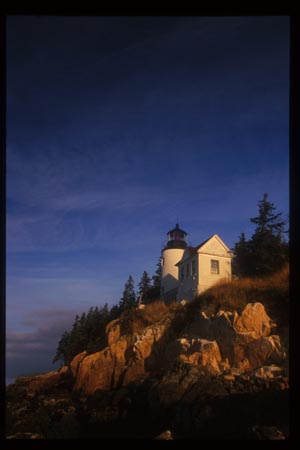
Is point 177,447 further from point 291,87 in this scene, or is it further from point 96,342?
point 96,342

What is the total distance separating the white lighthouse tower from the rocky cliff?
343 centimetres

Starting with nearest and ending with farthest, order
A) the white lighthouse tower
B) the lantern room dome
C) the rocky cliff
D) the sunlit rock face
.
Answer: the rocky cliff < the sunlit rock face < the white lighthouse tower < the lantern room dome

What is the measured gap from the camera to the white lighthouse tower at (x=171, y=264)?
83.3ft

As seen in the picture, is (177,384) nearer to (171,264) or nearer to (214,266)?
(214,266)

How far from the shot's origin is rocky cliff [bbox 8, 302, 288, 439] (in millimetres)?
12836

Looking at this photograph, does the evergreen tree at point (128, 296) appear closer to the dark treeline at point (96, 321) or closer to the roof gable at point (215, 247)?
the dark treeline at point (96, 321)

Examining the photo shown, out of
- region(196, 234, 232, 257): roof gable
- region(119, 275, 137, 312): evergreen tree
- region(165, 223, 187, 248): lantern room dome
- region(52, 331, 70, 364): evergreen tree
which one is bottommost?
region(52, 331, 70, 364): evergreen tree

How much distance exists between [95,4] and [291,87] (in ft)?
2.34

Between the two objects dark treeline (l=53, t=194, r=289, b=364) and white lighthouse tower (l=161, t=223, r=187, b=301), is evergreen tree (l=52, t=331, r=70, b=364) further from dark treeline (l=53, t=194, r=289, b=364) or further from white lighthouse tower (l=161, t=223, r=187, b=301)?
white lighthouse tower (l=161, t=223, r=187, b=301)

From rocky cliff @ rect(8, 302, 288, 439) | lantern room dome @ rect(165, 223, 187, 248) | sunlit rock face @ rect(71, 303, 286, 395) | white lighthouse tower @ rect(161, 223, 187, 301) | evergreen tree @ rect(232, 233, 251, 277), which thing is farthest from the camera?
lantern room dome @ rect(165, 223, 187, 248)

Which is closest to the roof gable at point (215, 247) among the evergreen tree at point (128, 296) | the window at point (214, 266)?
the window at point (214, 266)

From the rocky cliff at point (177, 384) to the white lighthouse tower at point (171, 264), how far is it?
Answer: 3.43 metres

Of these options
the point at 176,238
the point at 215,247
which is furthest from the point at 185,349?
the point at 176,238

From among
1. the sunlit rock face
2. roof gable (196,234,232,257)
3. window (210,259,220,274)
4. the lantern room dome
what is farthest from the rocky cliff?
the lantern room dome
